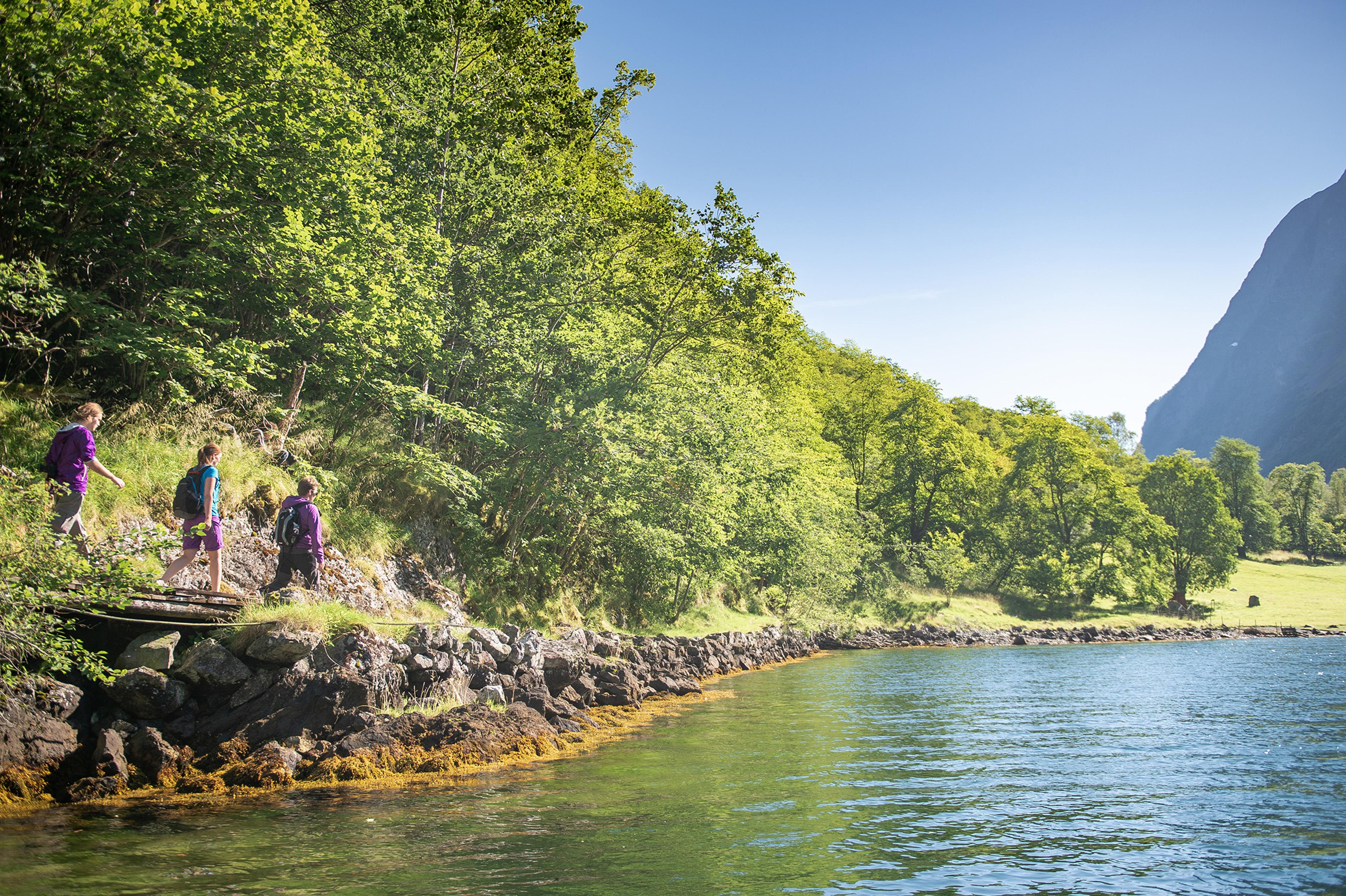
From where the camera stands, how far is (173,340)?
13414mm

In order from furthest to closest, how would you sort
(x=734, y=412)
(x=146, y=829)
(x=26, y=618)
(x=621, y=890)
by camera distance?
1. (x=734, y=412)
2. (x=26, y=618)
3. (x=146, y=829)
4. (x=621, y=890)

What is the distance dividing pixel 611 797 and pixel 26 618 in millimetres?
6992

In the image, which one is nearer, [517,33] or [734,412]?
[517,33]

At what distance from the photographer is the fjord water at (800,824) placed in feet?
21.3

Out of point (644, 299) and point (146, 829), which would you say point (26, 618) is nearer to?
point (146, 829)

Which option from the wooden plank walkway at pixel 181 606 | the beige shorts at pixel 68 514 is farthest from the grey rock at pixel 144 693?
the beige shorts at pixel 68 514

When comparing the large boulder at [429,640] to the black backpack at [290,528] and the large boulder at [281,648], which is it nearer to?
the large boulder at [281,648]

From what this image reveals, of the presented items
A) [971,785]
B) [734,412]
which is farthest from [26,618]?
[734,412]

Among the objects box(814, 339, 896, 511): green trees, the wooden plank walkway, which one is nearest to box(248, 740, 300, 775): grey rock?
the wooden plank walkway

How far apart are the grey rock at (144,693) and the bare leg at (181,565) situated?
155 cm

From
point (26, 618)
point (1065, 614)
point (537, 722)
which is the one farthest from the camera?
point (1065, 614)

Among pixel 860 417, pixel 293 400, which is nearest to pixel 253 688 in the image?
pixel 293 400

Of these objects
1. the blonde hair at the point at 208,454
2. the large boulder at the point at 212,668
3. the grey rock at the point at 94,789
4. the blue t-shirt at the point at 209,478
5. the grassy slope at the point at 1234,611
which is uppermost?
the blonde hair at the point at 208,454

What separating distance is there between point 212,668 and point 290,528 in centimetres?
291
